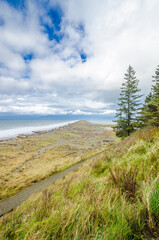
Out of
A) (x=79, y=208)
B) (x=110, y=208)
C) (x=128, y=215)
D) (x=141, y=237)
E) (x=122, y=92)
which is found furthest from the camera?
(x=122, y=92)

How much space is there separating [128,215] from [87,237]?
0.71m

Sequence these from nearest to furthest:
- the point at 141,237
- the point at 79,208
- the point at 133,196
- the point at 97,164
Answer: the point at 141,237
the point at 79,208
the point at 133,196
the point at 97,164

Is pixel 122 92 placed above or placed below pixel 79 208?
above

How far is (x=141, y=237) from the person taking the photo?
1.25 m

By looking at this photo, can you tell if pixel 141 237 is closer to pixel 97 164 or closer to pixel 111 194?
pixel 111 194

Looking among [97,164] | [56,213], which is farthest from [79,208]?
[97,164]

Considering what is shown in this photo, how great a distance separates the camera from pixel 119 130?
65.0ft

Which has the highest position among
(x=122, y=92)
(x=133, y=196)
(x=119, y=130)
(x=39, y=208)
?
(x=122, y=92)

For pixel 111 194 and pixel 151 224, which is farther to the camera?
pixel 111 194

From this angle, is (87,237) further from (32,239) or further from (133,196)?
(133,196)

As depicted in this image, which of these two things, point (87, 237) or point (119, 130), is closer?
point (87, 237)

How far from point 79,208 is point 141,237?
1.02 metres

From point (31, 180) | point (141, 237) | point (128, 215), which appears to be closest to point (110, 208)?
point (128, 215)

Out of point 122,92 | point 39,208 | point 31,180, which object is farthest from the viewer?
point 122,92
